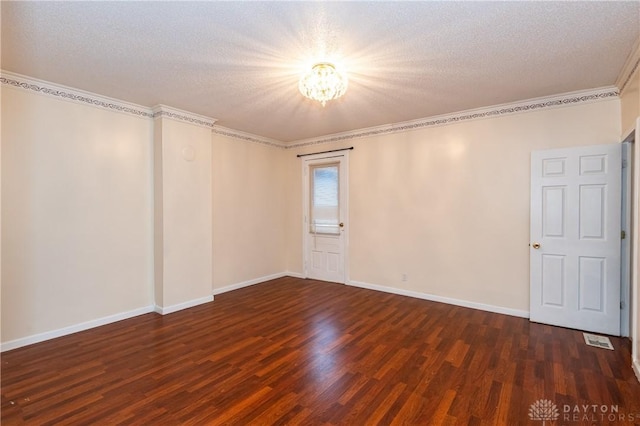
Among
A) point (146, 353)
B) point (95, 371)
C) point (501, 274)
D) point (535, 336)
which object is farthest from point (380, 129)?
point (95, 371)

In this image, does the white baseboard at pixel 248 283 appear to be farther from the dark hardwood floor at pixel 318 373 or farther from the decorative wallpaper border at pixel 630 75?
the decorative wallpaper border at pixel 630 75

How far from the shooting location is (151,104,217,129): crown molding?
12.9 feet

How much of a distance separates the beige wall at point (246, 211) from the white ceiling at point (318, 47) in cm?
150

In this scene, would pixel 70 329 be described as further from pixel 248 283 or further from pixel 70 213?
pixel 248 283

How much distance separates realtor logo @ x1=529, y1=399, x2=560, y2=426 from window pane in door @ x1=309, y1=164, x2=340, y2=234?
373 cm

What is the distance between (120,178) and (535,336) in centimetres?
514

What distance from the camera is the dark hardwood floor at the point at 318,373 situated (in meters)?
2.06

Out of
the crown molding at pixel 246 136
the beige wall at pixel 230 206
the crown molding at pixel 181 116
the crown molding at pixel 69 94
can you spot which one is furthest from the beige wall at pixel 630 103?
the crown molding at pixel 69 94

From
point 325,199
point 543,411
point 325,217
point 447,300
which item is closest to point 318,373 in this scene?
point 543,411

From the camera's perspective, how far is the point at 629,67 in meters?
2.77

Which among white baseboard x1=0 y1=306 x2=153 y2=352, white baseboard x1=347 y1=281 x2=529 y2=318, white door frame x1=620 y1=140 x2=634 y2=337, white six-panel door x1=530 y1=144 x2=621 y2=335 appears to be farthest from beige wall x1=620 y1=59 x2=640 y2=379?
white baseboard x1=0 y1=306 x2=153 y2=352

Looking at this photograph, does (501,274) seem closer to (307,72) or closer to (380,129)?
(380,129)

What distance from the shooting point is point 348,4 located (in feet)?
6.48

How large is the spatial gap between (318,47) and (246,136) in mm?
3115
